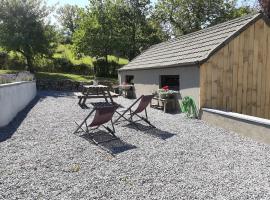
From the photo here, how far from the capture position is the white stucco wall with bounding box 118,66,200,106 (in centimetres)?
1106

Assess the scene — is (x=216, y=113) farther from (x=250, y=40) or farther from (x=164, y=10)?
(x=164, y=10)

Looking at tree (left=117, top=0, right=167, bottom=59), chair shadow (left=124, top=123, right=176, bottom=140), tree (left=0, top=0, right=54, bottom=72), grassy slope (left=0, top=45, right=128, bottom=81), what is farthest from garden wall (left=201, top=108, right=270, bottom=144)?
tree (left=117, top=0, right=167, bottom=59)

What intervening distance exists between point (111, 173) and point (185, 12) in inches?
1466

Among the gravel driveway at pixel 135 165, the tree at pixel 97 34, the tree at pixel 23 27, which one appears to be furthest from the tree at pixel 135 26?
the gravel driveway at pixel 135 165

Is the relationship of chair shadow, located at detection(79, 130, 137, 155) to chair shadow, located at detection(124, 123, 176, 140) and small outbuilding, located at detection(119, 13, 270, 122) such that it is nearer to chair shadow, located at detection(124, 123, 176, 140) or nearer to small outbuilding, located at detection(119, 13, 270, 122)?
chair shadow, located at detection(124, 123, 176, 140)

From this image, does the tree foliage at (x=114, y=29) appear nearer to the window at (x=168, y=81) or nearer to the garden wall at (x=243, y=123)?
the window at (x=168, y=81)

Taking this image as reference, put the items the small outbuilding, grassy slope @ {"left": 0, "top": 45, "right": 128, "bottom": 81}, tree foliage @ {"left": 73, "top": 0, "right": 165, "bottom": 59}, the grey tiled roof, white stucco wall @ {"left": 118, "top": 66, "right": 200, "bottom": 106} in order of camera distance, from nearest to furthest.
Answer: the small outbuilding < the grey tiled roof < white stucco wall @ {"left": 118, "top": 66, "right": 200, "bottom": 106} < grassy slope @ {"left": 0, "top": 45, "right": 128, "bottom": 81} < tree foliage @ {"left": 73, "top": 0, "right": 165, "bottom": 59}

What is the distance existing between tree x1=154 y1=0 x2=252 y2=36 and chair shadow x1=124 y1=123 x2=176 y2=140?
105 feet

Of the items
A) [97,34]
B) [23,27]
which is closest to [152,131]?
[23,27]

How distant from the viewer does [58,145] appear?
7.36m

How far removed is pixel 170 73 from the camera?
13367 millimetres

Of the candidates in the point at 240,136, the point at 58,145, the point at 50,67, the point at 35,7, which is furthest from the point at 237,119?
the point at 50,67

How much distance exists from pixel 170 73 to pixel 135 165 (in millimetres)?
8123

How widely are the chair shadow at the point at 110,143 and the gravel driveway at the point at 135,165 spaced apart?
0.08 feet
